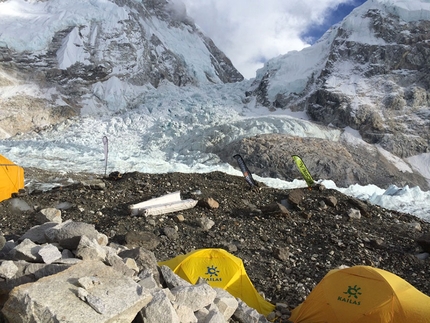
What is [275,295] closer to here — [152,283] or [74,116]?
[152,283]

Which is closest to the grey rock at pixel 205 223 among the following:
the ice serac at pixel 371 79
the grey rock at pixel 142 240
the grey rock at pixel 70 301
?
the grey rock at pixel 142 240

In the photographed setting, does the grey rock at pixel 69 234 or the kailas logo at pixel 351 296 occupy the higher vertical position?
the grey rock at pixel 69 234

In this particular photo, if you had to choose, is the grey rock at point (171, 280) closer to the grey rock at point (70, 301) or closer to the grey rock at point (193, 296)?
the grey rock at point (193, 296)

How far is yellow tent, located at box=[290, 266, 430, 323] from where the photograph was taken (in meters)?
5.44

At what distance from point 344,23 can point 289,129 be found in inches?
727

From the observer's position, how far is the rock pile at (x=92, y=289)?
3.38m

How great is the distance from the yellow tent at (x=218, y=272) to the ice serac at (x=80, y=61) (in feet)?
109

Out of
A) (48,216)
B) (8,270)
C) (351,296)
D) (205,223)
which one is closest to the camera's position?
(8,270)

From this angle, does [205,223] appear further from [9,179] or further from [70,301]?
[9,179]

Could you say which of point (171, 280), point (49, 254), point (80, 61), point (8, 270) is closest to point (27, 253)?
point (49, 254)

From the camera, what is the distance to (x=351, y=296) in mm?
5832

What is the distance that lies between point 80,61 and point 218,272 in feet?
A: 148

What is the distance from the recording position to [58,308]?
131 inches

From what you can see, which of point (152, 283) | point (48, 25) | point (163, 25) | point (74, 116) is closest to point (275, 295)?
point (152, 283)
